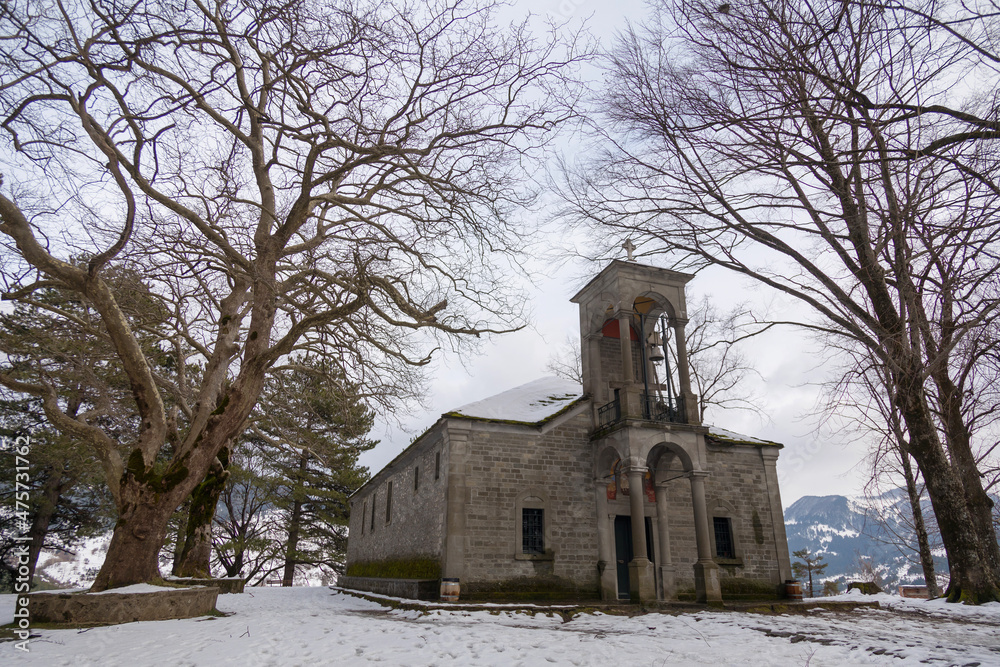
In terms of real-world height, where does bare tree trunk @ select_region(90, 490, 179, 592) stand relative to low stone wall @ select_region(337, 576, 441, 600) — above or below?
above

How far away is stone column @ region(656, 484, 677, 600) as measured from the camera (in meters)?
14.3

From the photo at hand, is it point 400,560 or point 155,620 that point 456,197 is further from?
point 400,560

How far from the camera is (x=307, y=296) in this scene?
14.7 metres

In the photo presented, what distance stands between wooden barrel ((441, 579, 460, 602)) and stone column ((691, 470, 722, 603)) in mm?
6109

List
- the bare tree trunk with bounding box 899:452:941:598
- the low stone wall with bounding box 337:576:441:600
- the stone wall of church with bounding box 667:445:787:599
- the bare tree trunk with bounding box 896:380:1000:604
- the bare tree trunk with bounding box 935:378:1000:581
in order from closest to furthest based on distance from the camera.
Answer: the bare tree trunk with bounding box 896:380:1000:604, the bare tree trunk with bounding box 935:378:1000:581, the low stone wall with bounding box 337:576:441:600, the stone wall of church with bounding box 667:445:787:599, the bare tree trunk with bounding box 899:452:941:598

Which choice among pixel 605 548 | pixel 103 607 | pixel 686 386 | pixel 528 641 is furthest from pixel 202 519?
pixel 686 386

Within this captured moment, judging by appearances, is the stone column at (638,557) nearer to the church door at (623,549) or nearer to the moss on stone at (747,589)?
the church door at (623,549)

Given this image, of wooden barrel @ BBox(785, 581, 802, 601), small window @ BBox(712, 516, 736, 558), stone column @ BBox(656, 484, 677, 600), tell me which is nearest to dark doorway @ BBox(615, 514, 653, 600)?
stone column @ BBox(656, 484, 677, 600)

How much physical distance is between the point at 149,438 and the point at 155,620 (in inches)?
126

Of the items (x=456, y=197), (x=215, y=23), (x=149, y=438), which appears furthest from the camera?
(x=456, y=197)

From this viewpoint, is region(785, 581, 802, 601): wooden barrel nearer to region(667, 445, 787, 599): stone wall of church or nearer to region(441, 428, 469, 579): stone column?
region(667, 445, 787, 599): stone wall of church

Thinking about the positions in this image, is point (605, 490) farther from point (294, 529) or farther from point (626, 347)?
point (294, 529)

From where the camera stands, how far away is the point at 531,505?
1502 centimetres

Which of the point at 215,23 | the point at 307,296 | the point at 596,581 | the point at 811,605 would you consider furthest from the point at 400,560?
the point at 215,23
